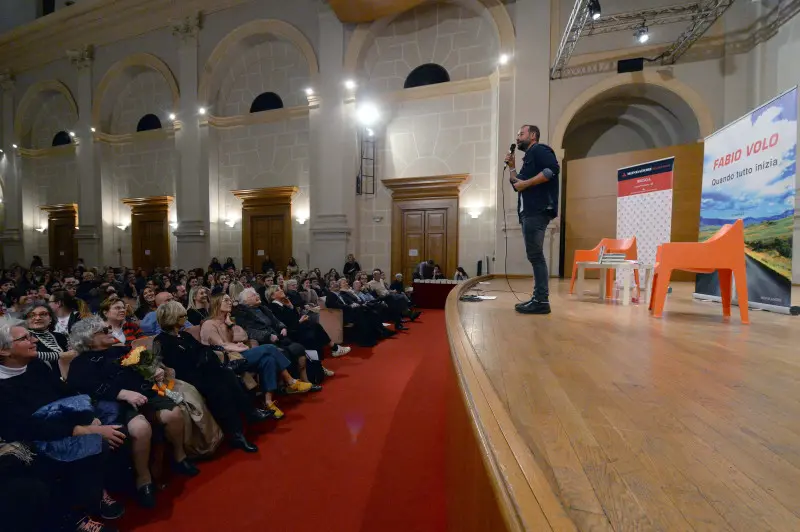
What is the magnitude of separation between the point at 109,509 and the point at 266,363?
1404mm

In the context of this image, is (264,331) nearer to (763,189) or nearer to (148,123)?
(763,189)

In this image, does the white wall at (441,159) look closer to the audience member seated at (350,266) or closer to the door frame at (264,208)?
the audience member seated at (350,266)

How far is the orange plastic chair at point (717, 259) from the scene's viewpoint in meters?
2.74

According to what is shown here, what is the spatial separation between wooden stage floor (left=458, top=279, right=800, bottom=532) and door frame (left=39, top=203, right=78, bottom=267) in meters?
15.3

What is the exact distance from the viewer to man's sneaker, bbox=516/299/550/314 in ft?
9.75

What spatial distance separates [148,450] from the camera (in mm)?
2082

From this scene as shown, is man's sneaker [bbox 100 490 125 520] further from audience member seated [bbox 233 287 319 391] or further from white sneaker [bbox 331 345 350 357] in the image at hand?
white sneaker [bbox 331 345 350 357]

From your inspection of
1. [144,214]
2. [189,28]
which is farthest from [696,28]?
[144,214]

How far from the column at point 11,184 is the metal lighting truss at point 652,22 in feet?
57.5

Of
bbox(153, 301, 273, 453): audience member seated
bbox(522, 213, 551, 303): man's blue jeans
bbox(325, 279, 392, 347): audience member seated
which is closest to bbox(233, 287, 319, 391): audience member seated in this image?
bbox(153, 301, 273, 453): audience member seated

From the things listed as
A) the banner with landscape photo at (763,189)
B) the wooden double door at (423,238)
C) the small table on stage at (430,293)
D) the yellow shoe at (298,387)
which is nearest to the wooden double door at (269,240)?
the wooden double door at (423,238)

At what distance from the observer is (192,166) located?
33.8 feet

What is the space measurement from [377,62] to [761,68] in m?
7.47

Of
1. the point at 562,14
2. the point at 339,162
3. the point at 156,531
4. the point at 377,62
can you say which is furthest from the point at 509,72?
the point at 156,531
